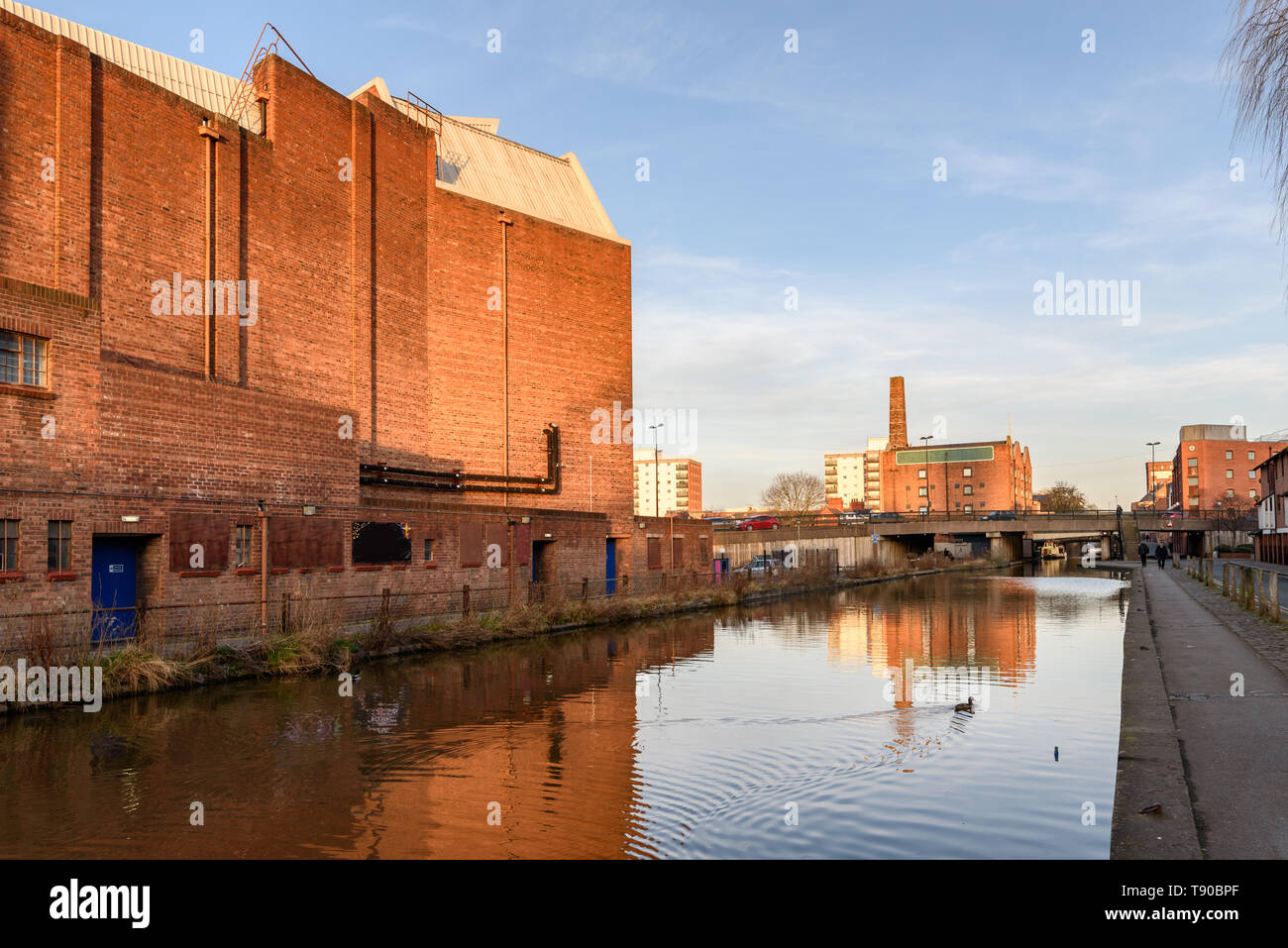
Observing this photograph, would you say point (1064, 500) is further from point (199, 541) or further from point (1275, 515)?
point (199, 541)

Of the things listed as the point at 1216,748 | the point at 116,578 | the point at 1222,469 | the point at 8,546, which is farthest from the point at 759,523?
the point at 1222,469

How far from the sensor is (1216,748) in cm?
889

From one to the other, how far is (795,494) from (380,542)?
83182mm

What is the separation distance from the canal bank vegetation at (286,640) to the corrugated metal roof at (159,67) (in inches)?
629

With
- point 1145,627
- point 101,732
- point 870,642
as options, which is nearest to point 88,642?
point 101,732

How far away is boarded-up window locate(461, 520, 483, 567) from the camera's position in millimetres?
27797

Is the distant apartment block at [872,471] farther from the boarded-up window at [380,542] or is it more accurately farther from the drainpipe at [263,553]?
the drainpipe at [263,553]

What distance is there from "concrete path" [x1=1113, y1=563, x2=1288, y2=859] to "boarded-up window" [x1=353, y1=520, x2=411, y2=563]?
17.1 m

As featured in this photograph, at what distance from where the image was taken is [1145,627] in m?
21.5

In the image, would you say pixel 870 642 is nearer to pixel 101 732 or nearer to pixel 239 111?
pixel 101 732

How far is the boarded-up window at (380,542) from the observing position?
79.3ft

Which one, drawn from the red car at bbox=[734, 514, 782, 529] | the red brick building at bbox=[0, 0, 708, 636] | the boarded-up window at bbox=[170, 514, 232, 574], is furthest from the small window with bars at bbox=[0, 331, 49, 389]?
the red car at bbox=[734, 514, 782, 529]

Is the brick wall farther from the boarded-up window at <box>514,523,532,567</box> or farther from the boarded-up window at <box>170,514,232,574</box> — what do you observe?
the boarded-up window at <box>170,514,232,574</box>

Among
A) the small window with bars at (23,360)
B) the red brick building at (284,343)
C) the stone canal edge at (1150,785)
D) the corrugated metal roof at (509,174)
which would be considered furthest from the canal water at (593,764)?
the corrugated metal roof at (509,174)
